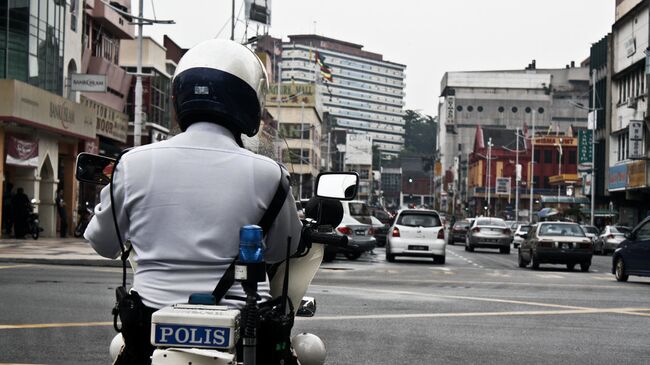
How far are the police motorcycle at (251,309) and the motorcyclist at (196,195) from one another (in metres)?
0.11

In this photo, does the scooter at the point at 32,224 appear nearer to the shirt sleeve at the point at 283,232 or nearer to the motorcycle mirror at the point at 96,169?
the motorcycle mirror at the point at 96,169

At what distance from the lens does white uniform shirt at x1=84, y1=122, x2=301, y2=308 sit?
3400 millimetres

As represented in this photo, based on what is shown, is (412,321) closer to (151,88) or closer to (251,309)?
(251,309)

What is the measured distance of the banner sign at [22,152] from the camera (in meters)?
34.0

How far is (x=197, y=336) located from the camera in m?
2.92

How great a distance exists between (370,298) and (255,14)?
61112 mm

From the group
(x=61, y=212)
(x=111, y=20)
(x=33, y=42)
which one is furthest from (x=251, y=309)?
(x=111, y=20)

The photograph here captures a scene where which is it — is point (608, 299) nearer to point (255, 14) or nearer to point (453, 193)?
point (255, 14)

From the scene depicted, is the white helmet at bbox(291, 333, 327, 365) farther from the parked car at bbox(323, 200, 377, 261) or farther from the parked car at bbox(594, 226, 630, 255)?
the parked car at bbox(594, 226, 630, 255)

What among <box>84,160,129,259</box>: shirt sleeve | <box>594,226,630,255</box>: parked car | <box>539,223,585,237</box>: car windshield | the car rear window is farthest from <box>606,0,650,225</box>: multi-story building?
<box>84,160,129,259</box>: shirt sleeve

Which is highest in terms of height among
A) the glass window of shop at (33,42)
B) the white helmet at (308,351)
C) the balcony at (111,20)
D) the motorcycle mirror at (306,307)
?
the balcony at (111,20)

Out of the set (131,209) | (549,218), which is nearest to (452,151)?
(549,218)

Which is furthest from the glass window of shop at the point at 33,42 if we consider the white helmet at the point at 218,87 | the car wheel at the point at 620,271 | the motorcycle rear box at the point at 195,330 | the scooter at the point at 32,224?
the motorcycle rear box at the point at 195,330

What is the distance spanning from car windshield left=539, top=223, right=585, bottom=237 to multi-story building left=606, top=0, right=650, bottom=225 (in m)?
27.7
